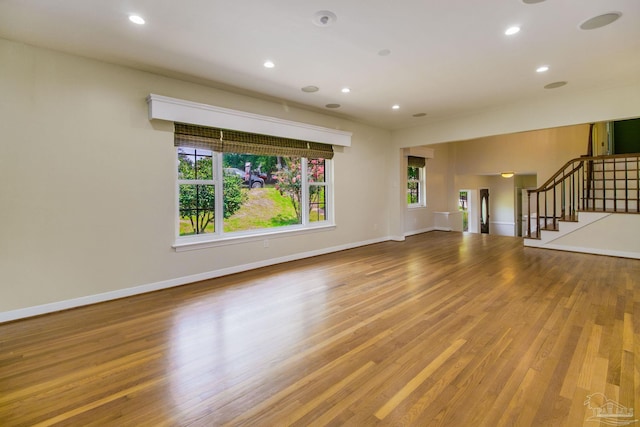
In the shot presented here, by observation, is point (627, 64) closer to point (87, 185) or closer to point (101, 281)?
point (87, 185)

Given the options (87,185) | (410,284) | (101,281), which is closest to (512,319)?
(410,284)

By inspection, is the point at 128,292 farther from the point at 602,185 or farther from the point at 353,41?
the point at 602,185

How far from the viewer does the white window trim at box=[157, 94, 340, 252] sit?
3.67m

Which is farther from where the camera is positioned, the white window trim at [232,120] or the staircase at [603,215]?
the staircase at [603,215]

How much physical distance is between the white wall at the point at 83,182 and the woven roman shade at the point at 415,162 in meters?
5.16

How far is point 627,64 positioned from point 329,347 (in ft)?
15.4

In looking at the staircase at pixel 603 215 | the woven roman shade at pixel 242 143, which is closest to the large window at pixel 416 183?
the staircase at pixel 603 215

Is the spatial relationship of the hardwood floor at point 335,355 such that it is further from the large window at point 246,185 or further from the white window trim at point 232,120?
the white window trim at point 232,120

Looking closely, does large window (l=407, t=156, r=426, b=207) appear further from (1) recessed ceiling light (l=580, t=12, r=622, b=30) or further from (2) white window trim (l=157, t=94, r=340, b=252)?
(1) recessed ceiling light (l=580, t=12, r=622, b=30)

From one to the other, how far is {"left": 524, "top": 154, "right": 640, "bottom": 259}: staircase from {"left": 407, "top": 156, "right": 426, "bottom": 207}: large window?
9.31 ft

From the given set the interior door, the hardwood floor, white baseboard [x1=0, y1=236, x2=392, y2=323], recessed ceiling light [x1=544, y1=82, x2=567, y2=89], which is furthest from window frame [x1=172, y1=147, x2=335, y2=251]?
the interior door

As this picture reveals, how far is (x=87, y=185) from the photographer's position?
324 centimetres

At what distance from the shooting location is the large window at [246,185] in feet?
13.4

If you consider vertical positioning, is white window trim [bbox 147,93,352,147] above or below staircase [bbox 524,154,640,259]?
above
